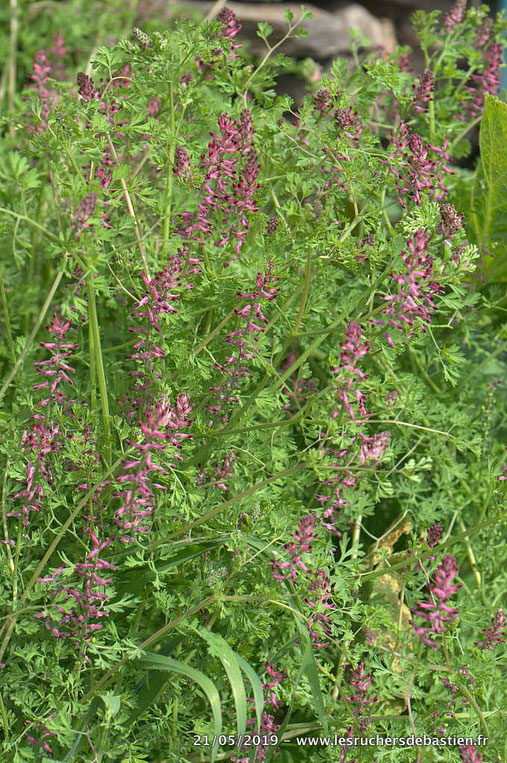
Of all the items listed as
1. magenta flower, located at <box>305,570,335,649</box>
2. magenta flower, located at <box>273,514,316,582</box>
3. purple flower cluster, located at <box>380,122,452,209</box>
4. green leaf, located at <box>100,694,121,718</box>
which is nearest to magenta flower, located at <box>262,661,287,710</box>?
magenta flower, located at <box>305,570,335,649</box>

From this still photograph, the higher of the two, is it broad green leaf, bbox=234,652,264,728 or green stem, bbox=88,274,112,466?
green stem, bbox=88,274,112,466

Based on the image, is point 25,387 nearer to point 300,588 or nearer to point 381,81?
point 300,588

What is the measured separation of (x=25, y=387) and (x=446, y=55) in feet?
5.85

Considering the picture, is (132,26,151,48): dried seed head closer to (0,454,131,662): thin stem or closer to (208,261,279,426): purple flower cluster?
(208,261,279,426): purple flower cluster

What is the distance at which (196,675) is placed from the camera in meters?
1.72

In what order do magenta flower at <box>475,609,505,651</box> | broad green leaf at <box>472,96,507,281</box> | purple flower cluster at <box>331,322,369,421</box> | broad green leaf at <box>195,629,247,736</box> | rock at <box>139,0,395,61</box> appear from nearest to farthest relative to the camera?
purple flower cluster at <box>331,322,369,421</box>, broad green leaf at <box>195,629,247,736</box>, magenta flower at <box>475,609,505,651</box>, broad green leaf at <box>472,96,507,281</box>, rock at <box>139,0,395,61</box>

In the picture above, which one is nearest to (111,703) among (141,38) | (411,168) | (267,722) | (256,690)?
(256,690)

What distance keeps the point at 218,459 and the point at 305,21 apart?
3.71 m

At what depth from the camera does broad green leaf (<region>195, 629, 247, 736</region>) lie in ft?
5.50

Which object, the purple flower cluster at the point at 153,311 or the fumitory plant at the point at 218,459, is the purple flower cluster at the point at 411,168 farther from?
the purple flower cluster at the point at 153,311

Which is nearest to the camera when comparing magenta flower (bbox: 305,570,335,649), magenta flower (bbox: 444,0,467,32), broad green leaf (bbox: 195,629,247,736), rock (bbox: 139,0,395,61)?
broad green leaf (bbox: 195,629,247,736)

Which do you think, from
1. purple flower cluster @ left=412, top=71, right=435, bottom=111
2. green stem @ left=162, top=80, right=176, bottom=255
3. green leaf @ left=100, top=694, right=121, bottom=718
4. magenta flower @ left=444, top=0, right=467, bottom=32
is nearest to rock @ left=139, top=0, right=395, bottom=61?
magenta flower @ left=444, top=0, right=467, bottom=32

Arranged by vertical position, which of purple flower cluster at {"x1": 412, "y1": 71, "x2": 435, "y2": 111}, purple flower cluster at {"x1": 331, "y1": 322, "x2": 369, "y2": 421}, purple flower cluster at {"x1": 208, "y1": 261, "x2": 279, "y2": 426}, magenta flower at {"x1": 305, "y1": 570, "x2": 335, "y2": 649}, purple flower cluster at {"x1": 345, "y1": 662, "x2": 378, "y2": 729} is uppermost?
purple flower cluster at {"x1": 412, "y1": 71, "x2": 435, "y2": 111}

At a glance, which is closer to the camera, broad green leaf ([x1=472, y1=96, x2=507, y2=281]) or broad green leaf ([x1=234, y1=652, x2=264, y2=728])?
broad green leaf ([x1=234, y1=652, x2=264, y2=728])
